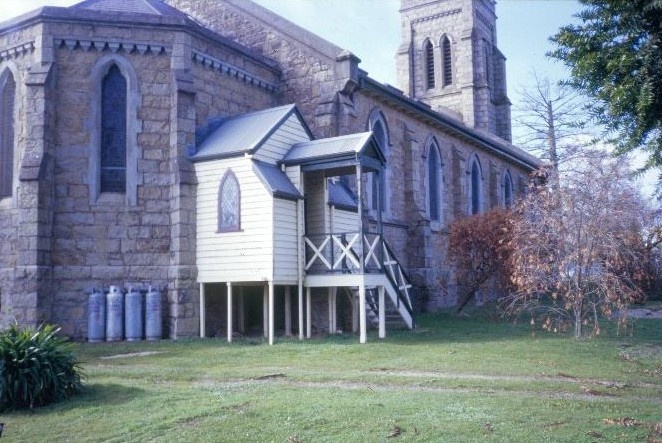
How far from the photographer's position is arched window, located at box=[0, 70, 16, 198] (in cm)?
1738

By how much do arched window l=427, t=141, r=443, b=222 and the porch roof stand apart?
40.9 ft

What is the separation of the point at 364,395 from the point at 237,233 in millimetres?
7884

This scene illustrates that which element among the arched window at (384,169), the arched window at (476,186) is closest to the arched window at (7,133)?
the arched window at (384,169)

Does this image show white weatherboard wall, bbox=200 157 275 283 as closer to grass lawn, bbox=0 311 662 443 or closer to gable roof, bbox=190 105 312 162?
gable roof, bbox=190 105 312 162

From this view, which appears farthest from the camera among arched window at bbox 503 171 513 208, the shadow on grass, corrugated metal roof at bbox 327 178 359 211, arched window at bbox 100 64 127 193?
arched window at bbox 503 171 513 208

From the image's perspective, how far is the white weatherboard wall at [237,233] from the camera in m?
15.2

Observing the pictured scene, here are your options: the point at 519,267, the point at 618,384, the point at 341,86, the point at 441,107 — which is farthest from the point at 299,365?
the point at 441,107

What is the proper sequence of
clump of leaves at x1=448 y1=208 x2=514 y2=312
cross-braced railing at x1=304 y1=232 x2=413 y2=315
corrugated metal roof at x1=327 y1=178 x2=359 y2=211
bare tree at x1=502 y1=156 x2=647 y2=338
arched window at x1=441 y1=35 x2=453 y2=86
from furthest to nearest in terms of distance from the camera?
arched window at x1=441 y1=35 x2=453 y2=86 < clump of leaves at x1=448 y1=208 x2=514 y2=312 < corrugated metal roof at x1=327 y1=178 x2=359 y2=211 < cross-braced railing at x1=304 y1=232 x2=413 y2=315 < bare tree at x1=502 y1=156 x2=647 y2=338

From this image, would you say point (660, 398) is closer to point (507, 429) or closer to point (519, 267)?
point (507, 429)

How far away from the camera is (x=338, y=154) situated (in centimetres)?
1566

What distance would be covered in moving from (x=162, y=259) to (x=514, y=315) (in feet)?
40.2

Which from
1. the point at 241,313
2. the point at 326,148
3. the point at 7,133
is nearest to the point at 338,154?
the point at 326,148

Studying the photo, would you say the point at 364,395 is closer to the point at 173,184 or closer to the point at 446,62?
the point at 173,184

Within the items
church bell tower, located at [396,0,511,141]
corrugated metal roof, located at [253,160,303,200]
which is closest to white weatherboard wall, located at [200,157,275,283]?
corrugated metal roof, located at [253,160,303,200]
